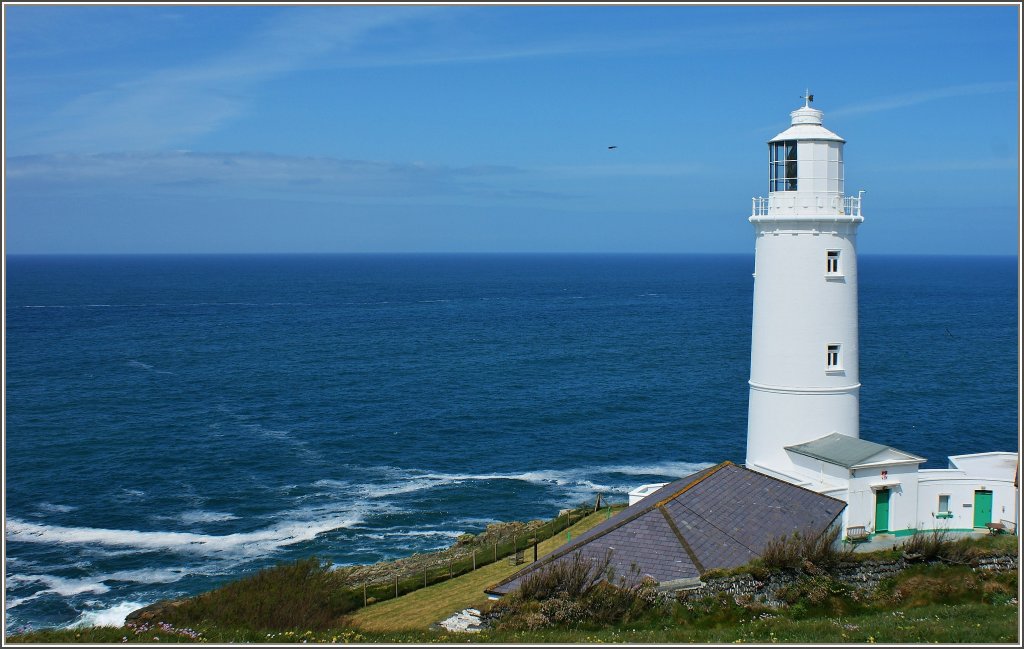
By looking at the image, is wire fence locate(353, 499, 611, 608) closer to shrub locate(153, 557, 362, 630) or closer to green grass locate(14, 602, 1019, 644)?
shrub locate(153, 557, 362, 630)

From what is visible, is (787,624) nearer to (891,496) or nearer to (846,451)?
(846,451)

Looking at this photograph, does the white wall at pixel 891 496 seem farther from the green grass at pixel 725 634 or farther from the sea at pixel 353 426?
the sea at pixel 353 426

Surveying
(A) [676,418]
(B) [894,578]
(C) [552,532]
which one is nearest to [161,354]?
(A) [676,418]

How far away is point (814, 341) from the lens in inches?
887

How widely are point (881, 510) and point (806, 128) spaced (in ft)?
30.7

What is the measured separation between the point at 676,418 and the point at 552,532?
22.8m

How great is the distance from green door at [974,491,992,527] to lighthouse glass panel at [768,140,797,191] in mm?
8474

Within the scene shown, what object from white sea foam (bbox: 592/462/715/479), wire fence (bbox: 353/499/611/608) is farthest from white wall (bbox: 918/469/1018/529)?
white sea foam (bbox: 592/462/715/479)

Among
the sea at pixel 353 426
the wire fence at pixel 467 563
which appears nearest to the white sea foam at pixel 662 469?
the sea at pixel 353 426

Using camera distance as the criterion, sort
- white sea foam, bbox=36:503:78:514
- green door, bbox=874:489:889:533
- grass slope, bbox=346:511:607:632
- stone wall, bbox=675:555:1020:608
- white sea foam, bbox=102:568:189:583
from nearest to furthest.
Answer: stone wall, bbox=675:555:1020:608
grass slope, bbox=346:511:607:632
green door, bbox=874:489:889:533
white sea foam, bbox=102:568:189:583
white sea foam, bbox=36:503:78:514

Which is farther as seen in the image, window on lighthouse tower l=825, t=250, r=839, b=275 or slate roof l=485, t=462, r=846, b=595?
window on lighthouse tower l=825, t=250, r=839, b=275

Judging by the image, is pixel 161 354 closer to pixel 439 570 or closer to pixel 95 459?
pixel 95 459

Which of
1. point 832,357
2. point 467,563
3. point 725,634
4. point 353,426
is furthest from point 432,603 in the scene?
point 353,426

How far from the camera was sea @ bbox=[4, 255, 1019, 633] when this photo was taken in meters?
29.7
